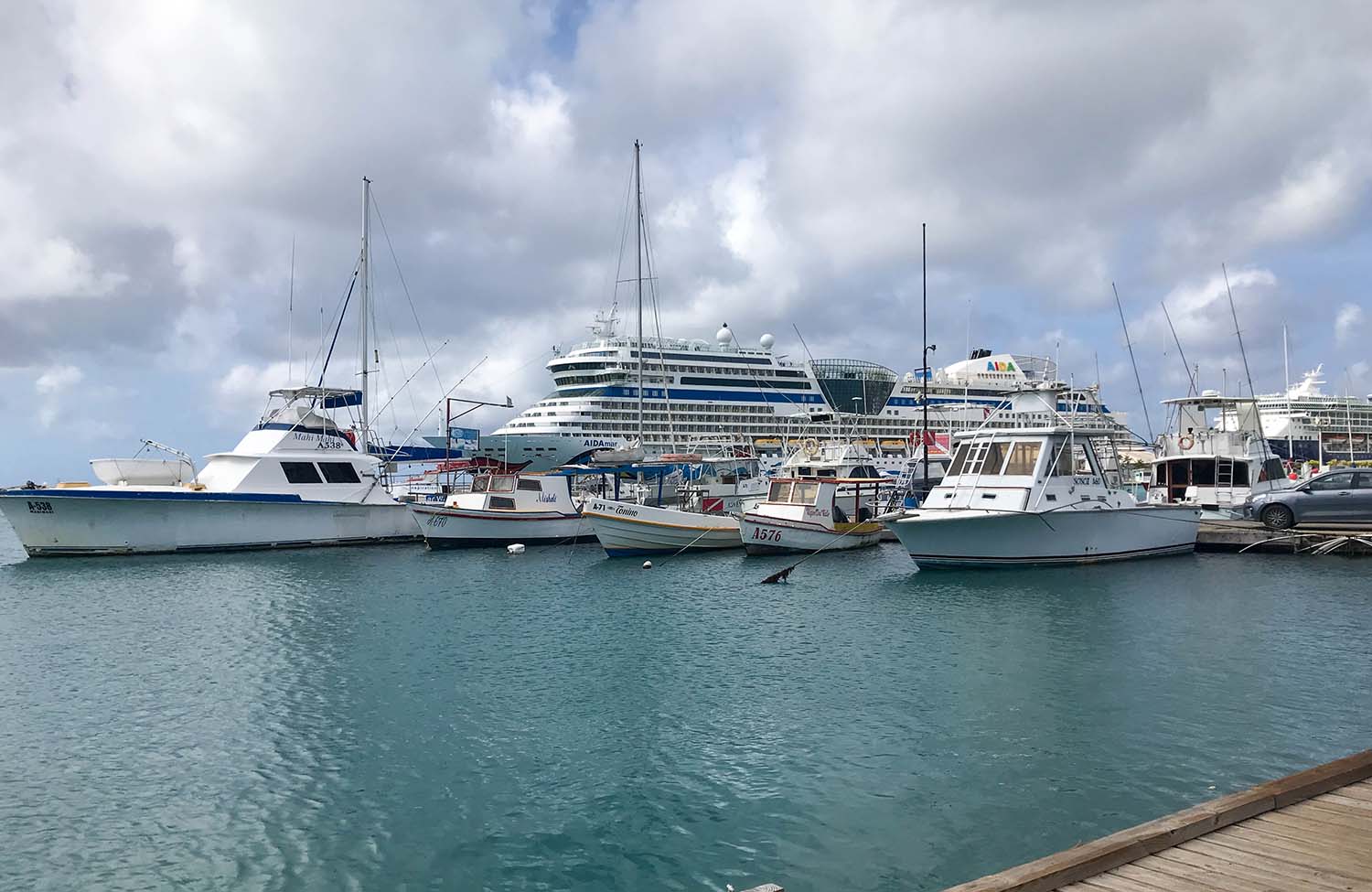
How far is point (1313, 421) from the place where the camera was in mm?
109500

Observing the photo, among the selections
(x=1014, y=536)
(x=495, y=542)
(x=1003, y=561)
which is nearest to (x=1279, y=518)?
(x=1014, y=536)

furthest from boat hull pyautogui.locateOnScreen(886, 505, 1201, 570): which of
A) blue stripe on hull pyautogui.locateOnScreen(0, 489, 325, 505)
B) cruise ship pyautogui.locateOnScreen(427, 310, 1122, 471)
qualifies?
cruise ship pyautogui.locateOnScreen(427, 310, 1122, 471)

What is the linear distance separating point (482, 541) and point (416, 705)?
25448mm

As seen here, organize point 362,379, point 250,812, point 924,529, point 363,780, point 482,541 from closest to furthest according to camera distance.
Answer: point 250,812 < point 363,780 < point 924,529 < point 482,541 < point 362,379

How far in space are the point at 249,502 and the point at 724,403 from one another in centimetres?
5553

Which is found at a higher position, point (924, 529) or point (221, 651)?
point (924, 529)

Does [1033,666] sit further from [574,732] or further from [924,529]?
[924,529]

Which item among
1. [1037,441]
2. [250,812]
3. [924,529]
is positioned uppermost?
[1037,441]

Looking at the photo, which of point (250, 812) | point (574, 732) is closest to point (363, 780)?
point (250, 812)

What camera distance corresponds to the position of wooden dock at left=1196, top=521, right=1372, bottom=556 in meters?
30.1

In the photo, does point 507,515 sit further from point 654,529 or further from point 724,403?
point 724,403

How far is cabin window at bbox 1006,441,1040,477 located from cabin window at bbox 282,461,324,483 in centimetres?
2834

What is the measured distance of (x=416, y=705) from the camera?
14.4m

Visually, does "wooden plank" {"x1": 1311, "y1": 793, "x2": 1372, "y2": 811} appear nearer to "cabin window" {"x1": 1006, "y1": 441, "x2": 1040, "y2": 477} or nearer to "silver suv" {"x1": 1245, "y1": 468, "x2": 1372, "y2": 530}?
"cabin window" {"x1": 1006, "y1": 441, "x2": 1040, "y2": 477}
